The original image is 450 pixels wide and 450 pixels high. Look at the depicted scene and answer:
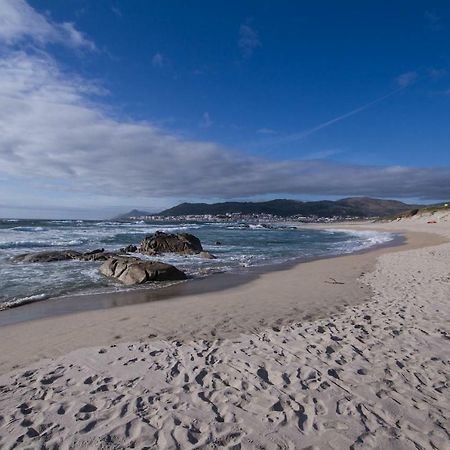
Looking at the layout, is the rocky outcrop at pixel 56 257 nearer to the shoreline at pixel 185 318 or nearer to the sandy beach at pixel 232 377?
the shoreline at pixel 185 318

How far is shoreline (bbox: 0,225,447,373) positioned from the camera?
6.47 metres

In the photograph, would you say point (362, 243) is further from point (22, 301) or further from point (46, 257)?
point (22, 301)

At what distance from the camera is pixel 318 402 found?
14.0ft

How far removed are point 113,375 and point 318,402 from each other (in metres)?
2.83

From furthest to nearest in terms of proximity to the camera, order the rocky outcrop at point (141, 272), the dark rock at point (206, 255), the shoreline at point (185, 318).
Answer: the dark rock at point (206, 255) < the rocky outcrop at point (141, 272) < the shoreline at point (185, 318)

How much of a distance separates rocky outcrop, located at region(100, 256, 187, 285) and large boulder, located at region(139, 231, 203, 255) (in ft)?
28.9

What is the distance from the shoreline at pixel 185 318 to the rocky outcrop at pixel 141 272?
281cm

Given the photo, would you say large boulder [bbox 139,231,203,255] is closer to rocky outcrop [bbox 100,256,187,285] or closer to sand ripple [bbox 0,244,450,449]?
rocky outcrop [bbox 100,256,187,285]

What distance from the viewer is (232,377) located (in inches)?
193

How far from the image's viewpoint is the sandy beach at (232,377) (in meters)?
3.69

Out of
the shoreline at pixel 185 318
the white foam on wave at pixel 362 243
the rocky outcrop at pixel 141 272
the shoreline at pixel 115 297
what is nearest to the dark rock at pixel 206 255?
the shoreline at pixel 115 297

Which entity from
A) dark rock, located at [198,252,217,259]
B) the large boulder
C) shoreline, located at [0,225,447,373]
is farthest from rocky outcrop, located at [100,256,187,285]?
the large boulder

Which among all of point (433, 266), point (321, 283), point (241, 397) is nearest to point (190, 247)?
point (321, 283)

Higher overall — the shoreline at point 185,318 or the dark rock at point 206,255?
the shoreline at point 185,318
